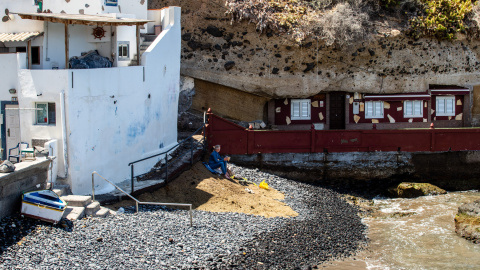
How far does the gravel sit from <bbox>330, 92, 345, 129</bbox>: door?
35.0 feet

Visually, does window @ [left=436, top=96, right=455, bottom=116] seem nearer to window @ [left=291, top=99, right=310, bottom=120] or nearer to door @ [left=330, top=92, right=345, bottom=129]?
door @ [left=330, top=92, right=345, bottom=129]

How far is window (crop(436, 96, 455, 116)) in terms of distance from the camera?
29.8m

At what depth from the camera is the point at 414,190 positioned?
23.9m

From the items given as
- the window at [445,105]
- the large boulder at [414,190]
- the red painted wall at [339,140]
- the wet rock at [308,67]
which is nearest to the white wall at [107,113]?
the red painted wall at [339,140]

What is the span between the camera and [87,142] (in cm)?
1758

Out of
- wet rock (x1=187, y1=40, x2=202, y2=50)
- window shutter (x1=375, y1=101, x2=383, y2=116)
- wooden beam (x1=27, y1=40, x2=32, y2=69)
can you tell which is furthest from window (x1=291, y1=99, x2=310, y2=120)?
wooden beam (x1=27, y1=40, x2=32, y2=69)

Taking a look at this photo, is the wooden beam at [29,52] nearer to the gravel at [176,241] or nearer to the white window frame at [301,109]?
the gravel at [176,241]

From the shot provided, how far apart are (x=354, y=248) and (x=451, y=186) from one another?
34.3 feet

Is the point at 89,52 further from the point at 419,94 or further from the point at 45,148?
the point at 419,94

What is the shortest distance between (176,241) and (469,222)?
29.6 feet

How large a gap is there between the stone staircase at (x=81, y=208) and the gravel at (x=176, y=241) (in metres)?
0.23

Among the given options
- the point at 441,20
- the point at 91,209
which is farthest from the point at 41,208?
the point at 441,20

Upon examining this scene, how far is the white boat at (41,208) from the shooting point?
581 inches

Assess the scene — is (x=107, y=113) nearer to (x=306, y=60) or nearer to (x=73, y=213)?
(x=73, y=213)
